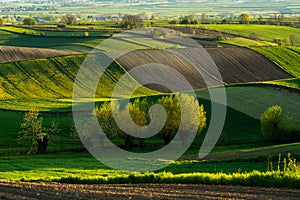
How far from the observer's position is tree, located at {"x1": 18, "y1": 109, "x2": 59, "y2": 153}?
56938 millimetres

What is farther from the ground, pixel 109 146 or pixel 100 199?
pixel 100 199

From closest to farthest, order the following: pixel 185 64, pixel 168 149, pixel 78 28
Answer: pixel 168 149
pixel 185 64
pixel 78 28

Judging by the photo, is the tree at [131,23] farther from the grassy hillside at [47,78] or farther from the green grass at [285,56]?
the grassy hillside at [47,78]

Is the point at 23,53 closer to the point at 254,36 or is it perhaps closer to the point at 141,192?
the point at 254,36

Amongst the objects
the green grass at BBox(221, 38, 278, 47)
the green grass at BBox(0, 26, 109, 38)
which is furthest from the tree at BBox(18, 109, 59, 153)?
the green grass at BBox(0, 26, 109, 38)

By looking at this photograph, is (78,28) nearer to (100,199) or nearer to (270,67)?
(270,67)

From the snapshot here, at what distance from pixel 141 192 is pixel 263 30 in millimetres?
157192

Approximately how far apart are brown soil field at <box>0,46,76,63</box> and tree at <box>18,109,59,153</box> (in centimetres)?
5504

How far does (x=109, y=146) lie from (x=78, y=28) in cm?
11674

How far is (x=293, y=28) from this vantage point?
180 meters

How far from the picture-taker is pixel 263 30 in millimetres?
174500

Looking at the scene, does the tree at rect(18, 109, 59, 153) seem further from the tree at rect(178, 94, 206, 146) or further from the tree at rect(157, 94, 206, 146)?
the tree at rect(178, 94, 206, 146)

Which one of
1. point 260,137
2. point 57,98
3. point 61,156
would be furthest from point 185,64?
point 61,156

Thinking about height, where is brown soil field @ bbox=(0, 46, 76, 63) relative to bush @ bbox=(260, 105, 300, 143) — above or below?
above
